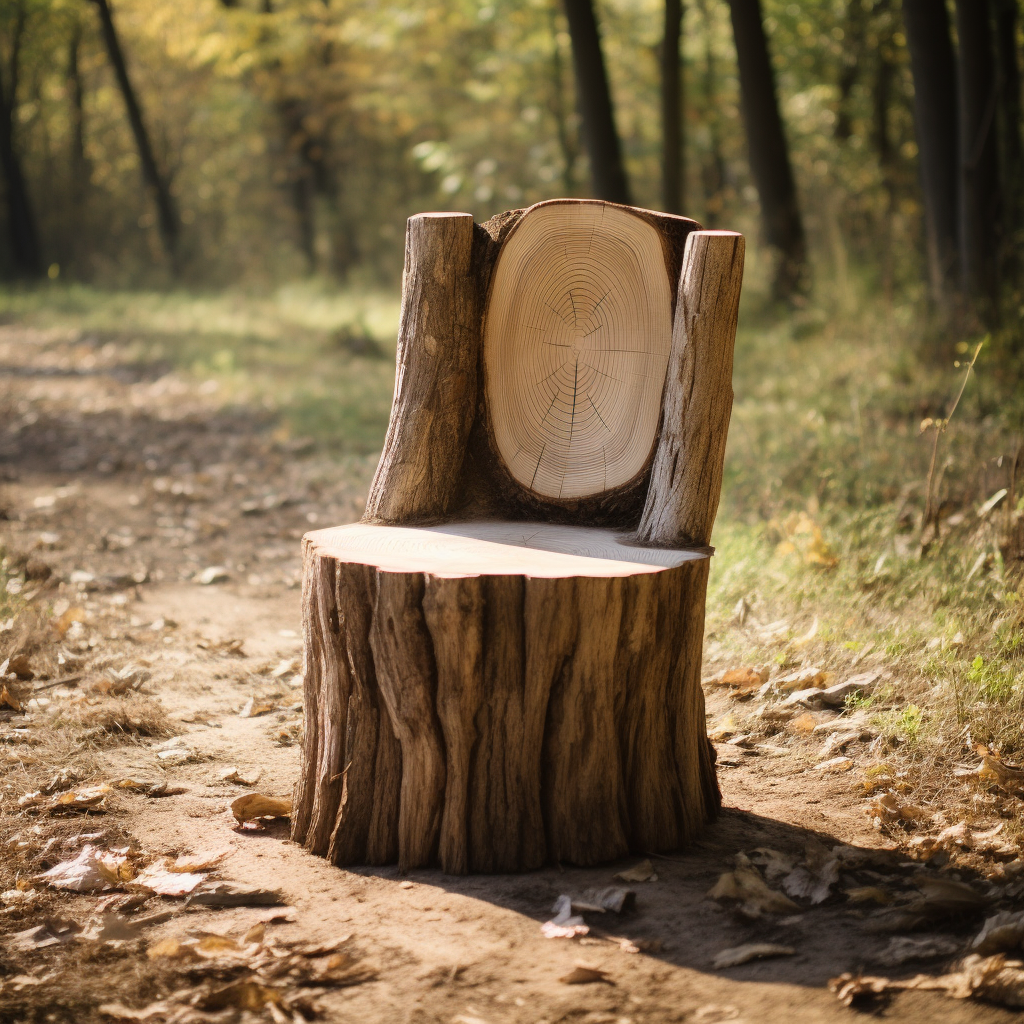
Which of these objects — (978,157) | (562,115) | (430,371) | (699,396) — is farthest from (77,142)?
(699,396)

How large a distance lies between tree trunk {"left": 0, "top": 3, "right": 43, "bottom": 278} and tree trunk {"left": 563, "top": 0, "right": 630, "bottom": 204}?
16.4 metres

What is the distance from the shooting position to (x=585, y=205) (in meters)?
3.11

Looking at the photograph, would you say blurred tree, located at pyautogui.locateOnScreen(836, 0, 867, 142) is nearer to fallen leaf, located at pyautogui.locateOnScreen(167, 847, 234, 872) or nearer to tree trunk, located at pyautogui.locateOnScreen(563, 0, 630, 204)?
tree trunk, located at pyautogui.locateOnScreen(563, 0, 630, 204)

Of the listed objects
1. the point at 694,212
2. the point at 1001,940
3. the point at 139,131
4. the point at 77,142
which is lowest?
the point at 1001,940

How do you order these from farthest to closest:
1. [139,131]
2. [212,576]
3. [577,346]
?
[139,131], [212,576], [577,346]

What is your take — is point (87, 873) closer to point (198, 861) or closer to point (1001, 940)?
point (198, 861)

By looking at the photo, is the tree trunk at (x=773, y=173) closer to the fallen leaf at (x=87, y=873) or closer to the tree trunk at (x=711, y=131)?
the tree trunk at (x=711, y=131)

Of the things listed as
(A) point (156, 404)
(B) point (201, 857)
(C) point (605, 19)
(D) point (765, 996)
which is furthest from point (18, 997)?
(C) point (605, 19)

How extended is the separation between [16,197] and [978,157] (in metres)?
21.6

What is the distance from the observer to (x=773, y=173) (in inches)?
408

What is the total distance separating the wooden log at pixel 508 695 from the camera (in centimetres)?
234

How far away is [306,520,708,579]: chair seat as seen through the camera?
2.39 m

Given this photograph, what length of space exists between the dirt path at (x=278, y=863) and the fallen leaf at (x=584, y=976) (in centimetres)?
1

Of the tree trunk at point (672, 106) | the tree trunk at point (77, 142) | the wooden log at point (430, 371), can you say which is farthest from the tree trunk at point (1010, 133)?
the tree trunk at point (77, 142)
